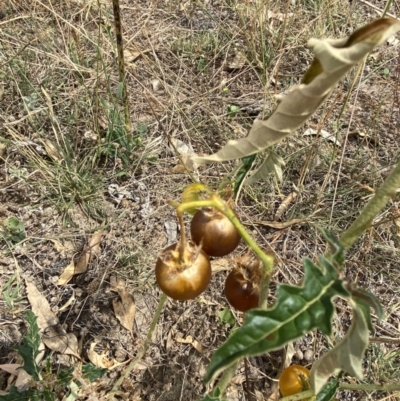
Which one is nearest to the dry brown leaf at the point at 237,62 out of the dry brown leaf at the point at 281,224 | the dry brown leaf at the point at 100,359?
the dry brown leaf at the point at 281,224

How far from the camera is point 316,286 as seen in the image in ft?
2.53

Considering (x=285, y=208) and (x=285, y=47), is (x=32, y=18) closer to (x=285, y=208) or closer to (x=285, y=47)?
(x=285, y=47)

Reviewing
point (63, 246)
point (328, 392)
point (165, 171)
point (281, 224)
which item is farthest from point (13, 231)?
point (328, 392)

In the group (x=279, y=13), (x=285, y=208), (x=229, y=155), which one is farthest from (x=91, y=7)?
(x=229, y=155)

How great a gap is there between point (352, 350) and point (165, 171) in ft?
5.25

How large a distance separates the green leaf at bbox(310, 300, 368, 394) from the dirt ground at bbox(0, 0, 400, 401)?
68 centimetres

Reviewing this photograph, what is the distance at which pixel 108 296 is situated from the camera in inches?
76.7

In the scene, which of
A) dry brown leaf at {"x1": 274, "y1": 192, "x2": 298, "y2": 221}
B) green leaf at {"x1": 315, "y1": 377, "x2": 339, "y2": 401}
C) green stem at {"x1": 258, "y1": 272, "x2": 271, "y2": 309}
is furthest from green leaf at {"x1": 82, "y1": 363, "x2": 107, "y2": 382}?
dry brown leaf at {"x1": 274, "y1": 192, "x2": 298, "y2": 221}

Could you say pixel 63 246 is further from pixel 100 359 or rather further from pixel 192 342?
pixel 192 342

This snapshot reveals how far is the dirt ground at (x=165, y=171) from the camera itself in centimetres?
186

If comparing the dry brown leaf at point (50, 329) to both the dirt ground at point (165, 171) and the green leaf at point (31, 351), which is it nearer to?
the dirt ground at point (165, 171)

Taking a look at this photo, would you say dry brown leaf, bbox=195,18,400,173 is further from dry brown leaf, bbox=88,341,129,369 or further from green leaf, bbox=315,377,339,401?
dry brown leaf, bbox=88,341,129,369

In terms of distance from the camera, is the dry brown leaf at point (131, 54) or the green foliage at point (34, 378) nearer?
the green foliage at point (34, 378)

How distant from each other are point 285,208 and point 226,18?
129 centimetres
